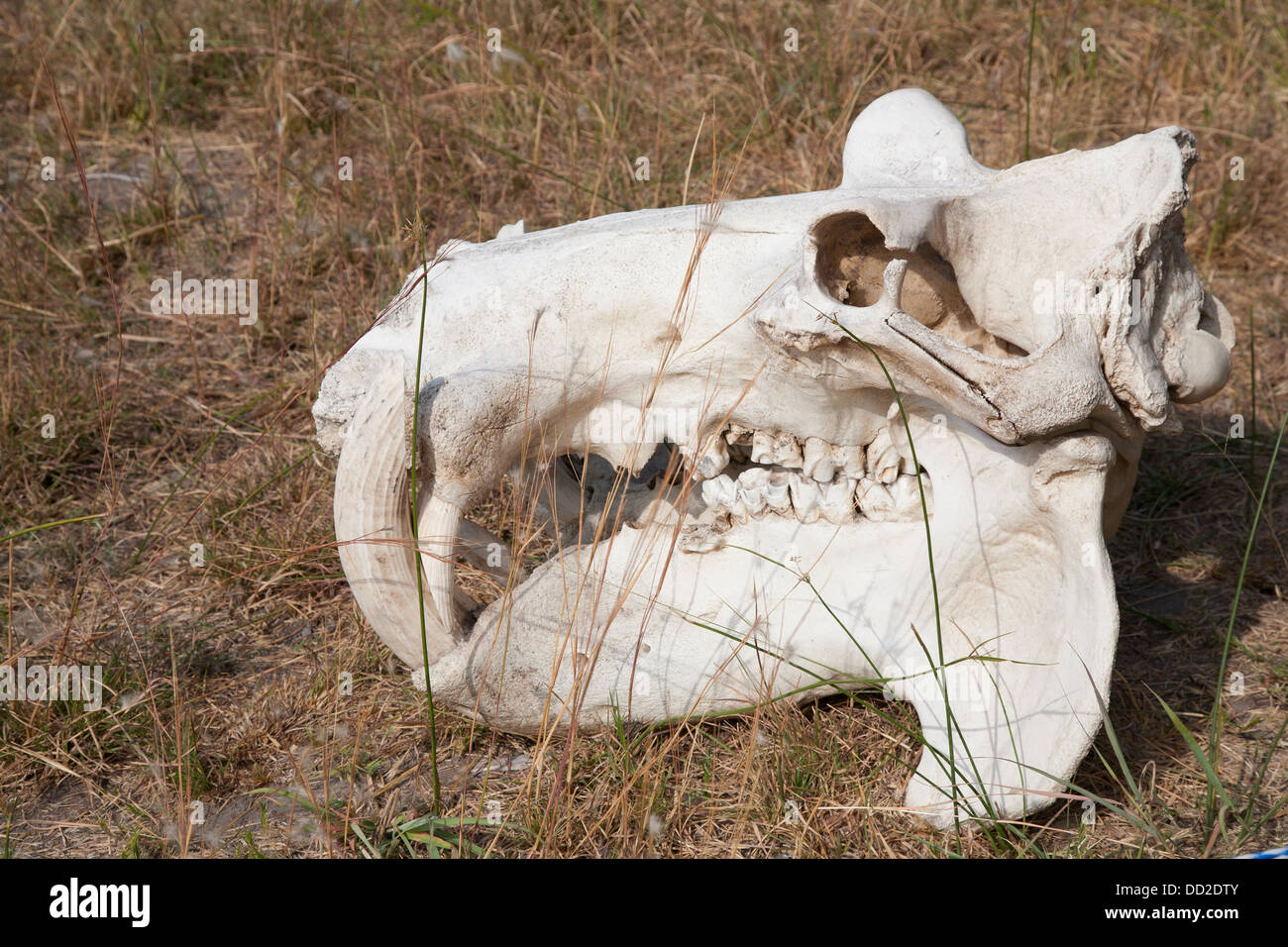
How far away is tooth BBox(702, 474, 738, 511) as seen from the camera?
2.60m

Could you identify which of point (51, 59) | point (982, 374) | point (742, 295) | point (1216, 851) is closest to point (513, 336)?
point (742, 295)

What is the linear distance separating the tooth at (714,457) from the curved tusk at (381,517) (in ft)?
1.89

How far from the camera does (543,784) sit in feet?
8.20

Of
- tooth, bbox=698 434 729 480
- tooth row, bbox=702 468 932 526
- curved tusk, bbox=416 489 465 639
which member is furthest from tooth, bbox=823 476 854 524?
curved tusk, bbox=416 489 465 639

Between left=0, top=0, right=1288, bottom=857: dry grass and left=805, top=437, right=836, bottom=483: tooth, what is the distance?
494mm

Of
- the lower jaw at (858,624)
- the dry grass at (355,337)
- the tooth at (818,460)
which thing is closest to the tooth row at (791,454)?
the tooth at (818,460)

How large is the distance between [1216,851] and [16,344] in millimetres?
3540

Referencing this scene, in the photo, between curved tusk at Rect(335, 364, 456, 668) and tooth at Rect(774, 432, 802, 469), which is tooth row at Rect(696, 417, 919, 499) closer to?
tooth at Rect(774, 432, 802, 469)

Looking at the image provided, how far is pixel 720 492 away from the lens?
8.53 ft

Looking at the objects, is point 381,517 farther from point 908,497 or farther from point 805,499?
point 908,497

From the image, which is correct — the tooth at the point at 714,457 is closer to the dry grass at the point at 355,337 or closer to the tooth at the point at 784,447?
the tooth at the point at 784,447

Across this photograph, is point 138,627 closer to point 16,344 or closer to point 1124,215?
point 16,344

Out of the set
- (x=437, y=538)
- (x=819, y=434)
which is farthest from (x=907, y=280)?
(x=437, y=538)

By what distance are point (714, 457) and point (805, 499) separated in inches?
8.7
